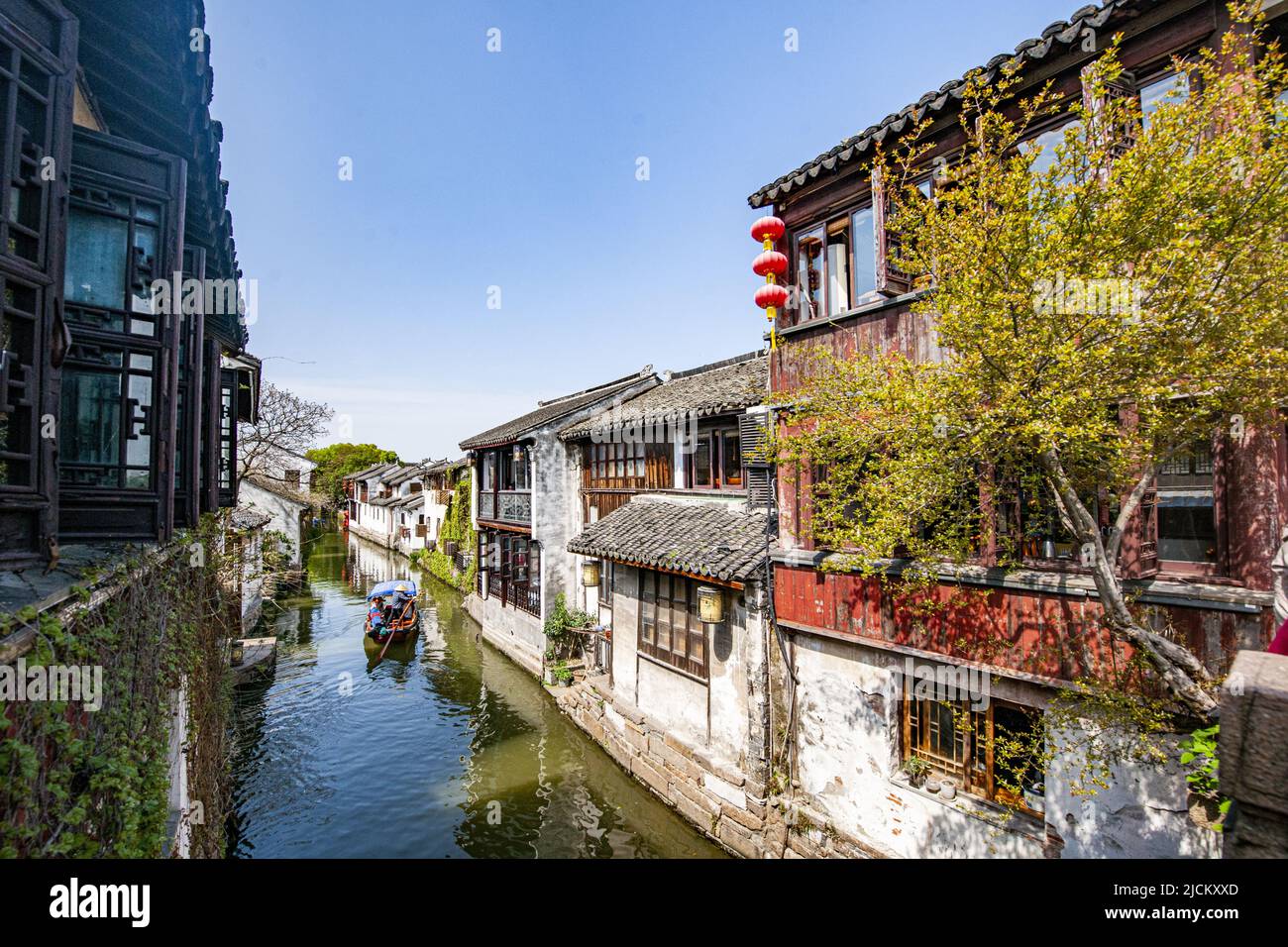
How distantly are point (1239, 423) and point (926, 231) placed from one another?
323cm

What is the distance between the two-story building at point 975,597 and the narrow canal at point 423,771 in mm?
3817

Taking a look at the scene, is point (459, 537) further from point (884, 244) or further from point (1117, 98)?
point (1117, 98)

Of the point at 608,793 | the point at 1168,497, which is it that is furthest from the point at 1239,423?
the point at 608,793

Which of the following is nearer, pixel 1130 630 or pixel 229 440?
pixel 1130 630

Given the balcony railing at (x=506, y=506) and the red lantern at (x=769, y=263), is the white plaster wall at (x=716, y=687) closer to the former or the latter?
the red lantern at (x=769, y=263)

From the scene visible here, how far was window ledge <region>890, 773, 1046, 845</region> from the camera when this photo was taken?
21.9 feet

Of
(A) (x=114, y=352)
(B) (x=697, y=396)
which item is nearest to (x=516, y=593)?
(B) (x=697, y=396)

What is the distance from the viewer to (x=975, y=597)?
701 cm

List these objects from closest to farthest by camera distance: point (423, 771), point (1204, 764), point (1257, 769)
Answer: point (1257, 769) < point (1204, 764) < point (423, 771)

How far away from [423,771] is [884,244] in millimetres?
13774

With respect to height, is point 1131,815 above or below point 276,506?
below

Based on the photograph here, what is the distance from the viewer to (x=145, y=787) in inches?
179

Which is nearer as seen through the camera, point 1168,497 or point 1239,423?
point 1239,423

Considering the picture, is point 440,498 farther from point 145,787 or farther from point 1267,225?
point 1267,225
